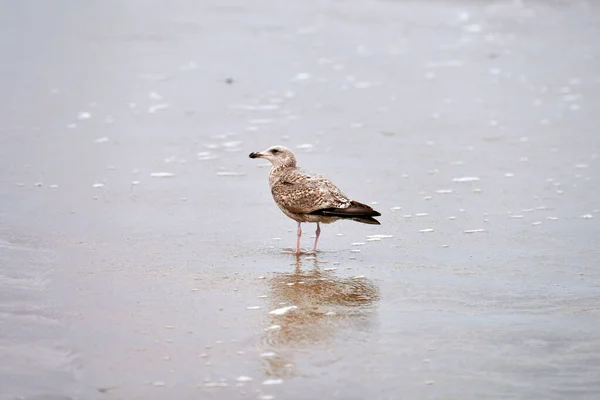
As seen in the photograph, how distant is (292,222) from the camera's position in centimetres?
857

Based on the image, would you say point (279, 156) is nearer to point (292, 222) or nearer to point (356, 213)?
point (292, 222)

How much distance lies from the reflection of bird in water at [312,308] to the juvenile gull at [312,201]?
0.49 m

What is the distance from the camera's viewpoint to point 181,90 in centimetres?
1364

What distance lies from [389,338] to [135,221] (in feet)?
10.4

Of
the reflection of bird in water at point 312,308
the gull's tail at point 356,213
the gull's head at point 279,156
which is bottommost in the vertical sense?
the reflection of bird in water at point 312,308

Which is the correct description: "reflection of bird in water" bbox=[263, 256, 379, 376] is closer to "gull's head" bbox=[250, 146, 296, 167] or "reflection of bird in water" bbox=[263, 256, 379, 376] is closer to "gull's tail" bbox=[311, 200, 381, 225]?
"gull's tail" bbox=[311, 200, 381, 225]

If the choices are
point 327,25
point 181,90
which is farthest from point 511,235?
point 327,25

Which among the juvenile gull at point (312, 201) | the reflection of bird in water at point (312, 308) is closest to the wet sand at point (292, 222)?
the reflection of bird in water at point (312, 308)

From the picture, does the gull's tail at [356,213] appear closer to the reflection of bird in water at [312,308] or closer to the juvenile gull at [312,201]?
the juvenile gull at [312,201]

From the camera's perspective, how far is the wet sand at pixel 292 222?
5402mm

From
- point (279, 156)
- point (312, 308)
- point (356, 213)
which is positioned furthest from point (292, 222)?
point (312, 308)

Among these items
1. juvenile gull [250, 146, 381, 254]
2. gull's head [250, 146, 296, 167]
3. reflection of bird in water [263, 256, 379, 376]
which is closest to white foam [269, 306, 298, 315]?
reflection of bird in water [263, 256, 379, 376]

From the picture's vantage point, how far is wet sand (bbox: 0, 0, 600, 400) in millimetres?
5402

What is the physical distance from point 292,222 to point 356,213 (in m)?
1.22
